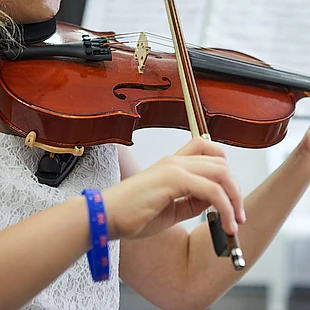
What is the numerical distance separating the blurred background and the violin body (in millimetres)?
713

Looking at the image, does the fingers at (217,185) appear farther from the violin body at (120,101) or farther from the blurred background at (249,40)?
the blurred background at (249,40)

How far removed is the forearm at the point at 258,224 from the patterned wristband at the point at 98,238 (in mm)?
400

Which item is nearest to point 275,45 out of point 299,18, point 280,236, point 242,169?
point 299,18

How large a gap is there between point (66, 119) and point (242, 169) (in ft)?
3.45

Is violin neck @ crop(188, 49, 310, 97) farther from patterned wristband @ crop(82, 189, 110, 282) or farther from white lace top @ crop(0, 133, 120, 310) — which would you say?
patterned wristband @ crop(82, 189, 110, 282)

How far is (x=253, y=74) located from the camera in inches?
39.3

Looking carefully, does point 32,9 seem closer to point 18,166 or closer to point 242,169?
point 18,166

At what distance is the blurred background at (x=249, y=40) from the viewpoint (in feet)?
5.71

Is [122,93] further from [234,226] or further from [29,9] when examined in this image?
[234,226]

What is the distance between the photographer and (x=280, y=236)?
1725mm

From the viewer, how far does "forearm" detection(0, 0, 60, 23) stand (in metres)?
0.89

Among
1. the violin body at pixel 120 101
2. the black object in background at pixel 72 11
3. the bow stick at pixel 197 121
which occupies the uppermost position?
the bow stick at pixel 197 121

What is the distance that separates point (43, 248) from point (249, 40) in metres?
1.33

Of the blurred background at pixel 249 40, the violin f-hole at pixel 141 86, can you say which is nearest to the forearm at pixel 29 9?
the violin f-hole at pixel 141 86
